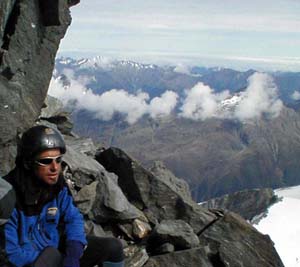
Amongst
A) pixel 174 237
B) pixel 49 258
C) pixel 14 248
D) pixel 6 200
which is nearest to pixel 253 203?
pixel 174 237

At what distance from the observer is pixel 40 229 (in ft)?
35.6

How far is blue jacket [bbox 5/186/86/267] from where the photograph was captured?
33.8 feet

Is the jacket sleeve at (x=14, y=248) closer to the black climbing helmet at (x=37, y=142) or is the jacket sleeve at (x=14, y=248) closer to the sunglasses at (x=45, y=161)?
the sunglasses at (x=45, y=161)

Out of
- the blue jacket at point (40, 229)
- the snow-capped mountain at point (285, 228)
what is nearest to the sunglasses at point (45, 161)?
the blue jacket at point (40, 229)

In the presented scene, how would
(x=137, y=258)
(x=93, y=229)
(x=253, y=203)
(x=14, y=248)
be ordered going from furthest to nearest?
(x=253, y=203) → (x=93, y=229) → (x=137, y=258) → (x=14, y=248)

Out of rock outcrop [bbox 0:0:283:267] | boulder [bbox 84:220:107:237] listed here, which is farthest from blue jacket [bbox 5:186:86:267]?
boulder [bbox 84:220:107:237]

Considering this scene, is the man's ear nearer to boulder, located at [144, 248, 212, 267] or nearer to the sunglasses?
the sunglasses

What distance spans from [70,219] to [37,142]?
1917 millimetres

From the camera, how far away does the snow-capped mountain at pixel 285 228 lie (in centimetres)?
13149

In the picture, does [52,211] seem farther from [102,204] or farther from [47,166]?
[102,204]

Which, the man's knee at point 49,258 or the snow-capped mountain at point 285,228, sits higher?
the snow-capped mountain at point 285,228

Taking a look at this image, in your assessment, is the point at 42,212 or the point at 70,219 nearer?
the point at 42,212

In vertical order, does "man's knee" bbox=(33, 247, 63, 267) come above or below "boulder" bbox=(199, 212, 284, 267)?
below

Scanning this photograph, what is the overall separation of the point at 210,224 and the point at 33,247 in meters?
12.8
